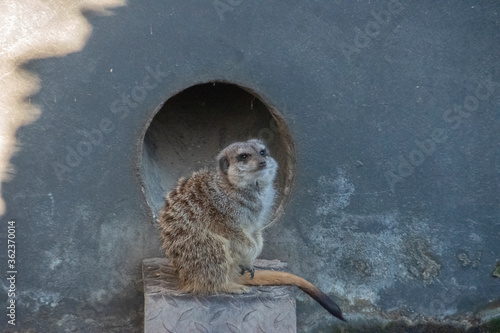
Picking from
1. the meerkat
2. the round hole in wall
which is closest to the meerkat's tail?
the meerkat

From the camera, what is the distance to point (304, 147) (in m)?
3.22

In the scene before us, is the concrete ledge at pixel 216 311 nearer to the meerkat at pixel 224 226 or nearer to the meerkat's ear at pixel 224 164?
the meerkat at pixel 224 226

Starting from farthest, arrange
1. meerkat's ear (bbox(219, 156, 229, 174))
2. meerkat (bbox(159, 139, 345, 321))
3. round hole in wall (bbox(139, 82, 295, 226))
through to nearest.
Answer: round hole in wall (bbox(139, 82, 295, 226)), meerkat's ear (bbox(219, 156, 229, 174)), meerkat (bbox(159, 139, 345, 321))

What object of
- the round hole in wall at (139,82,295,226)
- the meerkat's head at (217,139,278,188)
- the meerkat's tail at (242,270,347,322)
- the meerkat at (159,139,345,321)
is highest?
the round hole in wall at (139,82,295,226)

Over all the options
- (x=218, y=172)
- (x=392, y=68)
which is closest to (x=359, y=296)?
(x=218, y=172)

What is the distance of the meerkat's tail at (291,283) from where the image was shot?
266 cm

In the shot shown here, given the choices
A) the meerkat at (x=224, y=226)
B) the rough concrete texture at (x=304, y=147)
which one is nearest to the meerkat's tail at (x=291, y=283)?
the meerkat at (x=224, y=226)

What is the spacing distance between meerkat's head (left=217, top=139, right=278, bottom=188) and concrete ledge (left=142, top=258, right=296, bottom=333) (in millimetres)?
663

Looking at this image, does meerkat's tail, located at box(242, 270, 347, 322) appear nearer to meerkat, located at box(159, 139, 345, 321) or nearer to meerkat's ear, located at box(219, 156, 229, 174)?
meerkat, located at box(159, 139, 345, 321)

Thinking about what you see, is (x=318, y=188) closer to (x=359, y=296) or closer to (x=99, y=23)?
(x=359, y=296)

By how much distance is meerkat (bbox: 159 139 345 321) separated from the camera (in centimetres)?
271

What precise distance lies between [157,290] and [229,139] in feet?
6.57

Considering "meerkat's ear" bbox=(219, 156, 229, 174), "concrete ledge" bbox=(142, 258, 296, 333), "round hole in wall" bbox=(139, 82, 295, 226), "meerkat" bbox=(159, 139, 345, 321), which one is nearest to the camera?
"concrete ledge" bbox=(142, 258, 296, 333)

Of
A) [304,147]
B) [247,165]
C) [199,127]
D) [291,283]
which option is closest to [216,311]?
[291,283]
